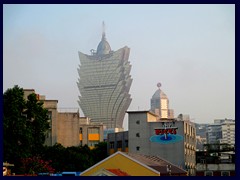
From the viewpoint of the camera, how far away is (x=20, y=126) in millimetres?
28859

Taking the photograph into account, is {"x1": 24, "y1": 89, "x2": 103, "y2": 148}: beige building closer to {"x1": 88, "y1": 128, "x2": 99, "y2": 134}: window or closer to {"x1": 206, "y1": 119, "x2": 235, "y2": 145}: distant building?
{"x1": 88, "y1": 128, "x2": 99, "y2": 134}: window

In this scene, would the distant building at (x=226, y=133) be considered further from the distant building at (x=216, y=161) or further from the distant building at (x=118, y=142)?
the distant building at (x=216, y=161)

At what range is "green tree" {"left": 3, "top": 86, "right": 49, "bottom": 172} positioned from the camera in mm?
28391

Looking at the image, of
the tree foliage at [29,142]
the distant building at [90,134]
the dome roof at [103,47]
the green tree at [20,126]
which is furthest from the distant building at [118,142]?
the dome roof at [103,47]

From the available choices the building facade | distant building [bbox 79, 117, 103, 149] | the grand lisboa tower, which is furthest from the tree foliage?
the grand lisboa tower

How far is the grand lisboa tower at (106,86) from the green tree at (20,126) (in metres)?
80.7

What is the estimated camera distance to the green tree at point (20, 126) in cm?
2839

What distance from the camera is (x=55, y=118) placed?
44469 millimetres

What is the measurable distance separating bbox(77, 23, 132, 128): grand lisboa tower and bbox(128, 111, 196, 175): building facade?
7640 cm

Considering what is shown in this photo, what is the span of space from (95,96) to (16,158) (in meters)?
87.6
